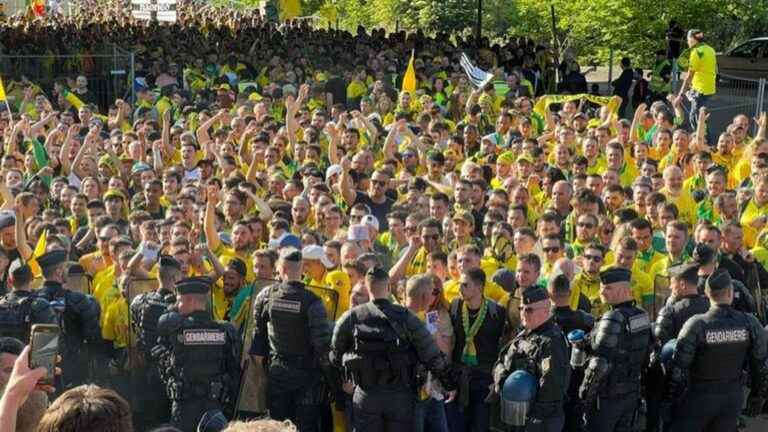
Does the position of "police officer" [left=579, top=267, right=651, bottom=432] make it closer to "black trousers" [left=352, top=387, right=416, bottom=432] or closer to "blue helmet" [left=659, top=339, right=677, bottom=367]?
"blue helmet" [left=659, top=339, right=677, bottom=367]

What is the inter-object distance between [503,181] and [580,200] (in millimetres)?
2158

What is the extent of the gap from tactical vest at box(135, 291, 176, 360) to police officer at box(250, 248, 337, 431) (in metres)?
0.61

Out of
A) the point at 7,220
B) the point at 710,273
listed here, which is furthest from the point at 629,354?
the point at 7,220

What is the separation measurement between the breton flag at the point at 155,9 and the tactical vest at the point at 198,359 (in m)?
45.7

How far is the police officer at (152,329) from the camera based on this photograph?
7.96 m

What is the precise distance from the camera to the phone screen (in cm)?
479

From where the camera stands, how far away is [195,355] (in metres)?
7.48

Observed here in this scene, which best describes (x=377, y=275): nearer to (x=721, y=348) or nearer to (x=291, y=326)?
(x=291, y=326)

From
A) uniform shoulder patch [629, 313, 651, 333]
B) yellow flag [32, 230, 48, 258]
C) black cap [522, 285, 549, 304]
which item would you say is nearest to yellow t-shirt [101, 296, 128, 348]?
yellow flag [32, 230, 48, 258]

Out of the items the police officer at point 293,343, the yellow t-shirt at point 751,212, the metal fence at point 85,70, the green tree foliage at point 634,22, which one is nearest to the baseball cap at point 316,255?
Answer: the police officer at point 293,343

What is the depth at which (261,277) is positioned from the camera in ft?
28.2

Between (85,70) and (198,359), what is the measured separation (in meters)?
18.0

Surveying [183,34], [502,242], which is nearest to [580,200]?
[502,242]

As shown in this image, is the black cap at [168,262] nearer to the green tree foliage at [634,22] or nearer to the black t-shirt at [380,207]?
the black t-shirt at [380,207]
